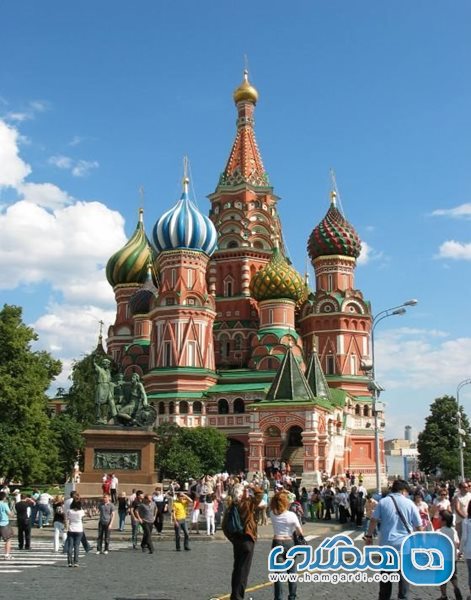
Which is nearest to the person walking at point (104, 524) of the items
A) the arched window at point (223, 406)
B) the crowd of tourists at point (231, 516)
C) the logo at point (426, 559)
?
the crowd of tourists at point (231, 516)

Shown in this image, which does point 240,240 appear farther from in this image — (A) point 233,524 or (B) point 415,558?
(B) point 415,558

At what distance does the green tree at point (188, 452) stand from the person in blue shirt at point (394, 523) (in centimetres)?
3386

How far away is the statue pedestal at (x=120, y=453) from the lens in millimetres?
26203

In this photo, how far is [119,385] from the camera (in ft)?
91.4

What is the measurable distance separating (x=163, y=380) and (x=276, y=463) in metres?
15.6

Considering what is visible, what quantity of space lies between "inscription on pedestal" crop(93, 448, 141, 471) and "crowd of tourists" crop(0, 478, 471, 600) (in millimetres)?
1389

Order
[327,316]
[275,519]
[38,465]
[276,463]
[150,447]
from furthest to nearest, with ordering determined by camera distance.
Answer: [327,316], [276,463], [38,465], [150,447], [275,519]

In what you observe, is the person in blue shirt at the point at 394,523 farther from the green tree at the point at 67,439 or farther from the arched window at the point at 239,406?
the arched window at the point at 239,406

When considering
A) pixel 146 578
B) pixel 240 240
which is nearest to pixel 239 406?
pixel 240 240

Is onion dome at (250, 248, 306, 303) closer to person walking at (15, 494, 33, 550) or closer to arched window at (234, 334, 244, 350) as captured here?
arched window at (234, 334, 244, 350)

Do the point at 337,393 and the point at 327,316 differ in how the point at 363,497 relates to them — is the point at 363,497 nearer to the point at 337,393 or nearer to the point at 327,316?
the point at 337,393

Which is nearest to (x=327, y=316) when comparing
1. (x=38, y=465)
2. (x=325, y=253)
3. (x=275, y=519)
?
(x=325, y=253)

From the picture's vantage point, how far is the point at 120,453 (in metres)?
26.4

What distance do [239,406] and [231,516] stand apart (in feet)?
151
